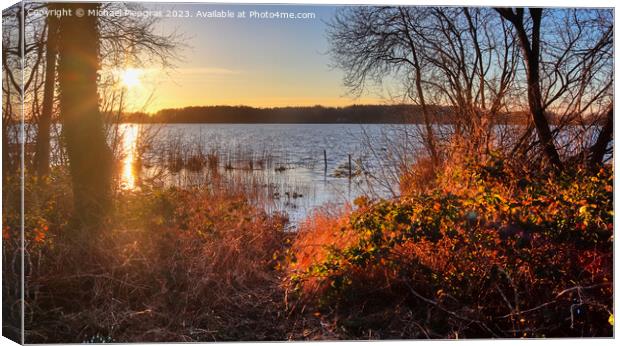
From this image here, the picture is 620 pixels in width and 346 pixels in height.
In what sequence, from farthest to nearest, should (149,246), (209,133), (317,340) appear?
(209,133) → (149,246) → (317,340)

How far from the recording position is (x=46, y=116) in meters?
5.53

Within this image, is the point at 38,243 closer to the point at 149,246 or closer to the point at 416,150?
the point at 149,246

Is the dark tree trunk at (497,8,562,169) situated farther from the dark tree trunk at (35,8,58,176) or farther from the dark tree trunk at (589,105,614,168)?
the dark tree trunk at (35,8,58,176)

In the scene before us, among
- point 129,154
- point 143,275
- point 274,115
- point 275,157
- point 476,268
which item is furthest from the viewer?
point 129,154

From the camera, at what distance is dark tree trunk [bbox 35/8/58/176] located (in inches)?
212

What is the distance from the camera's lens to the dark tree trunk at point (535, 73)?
18.6 feet

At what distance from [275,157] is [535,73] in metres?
2.09

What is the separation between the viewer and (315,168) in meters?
6.08

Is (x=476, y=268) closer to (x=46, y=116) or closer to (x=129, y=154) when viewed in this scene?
(x=129, y=154)

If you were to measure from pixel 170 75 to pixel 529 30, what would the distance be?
265 cm

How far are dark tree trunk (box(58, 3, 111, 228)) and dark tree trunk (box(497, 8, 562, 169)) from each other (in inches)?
118

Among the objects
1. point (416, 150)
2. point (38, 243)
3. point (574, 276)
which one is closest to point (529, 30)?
point (416, 150)

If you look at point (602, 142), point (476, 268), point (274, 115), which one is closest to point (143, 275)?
point (274, 115)

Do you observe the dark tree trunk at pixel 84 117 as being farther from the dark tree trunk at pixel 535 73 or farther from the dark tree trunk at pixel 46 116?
the dark tree trunk at pixel 535 73
